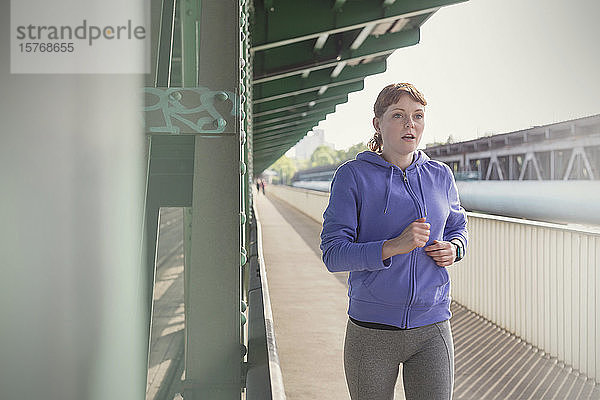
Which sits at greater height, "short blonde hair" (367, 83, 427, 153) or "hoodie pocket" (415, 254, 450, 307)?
"short blonde hair" (367, 83, 427, 153)

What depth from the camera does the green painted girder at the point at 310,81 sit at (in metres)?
12.2

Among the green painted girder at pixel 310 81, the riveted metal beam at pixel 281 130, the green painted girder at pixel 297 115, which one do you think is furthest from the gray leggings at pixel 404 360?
the riveted metal beam at pixel 281 130

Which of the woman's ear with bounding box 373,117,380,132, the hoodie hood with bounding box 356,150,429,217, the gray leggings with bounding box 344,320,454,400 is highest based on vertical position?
the woman's ear with bounding box 373,117,380,132

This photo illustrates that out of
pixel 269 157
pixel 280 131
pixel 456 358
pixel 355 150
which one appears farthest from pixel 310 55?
pixel 269 157

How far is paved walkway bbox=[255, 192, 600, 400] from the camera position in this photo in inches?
178

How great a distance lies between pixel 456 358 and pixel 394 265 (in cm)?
383

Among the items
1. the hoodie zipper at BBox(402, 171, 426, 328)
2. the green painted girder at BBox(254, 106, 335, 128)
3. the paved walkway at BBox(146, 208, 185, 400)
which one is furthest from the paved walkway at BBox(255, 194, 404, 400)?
the green painted girder at BBox(254, 106, 335, 128)

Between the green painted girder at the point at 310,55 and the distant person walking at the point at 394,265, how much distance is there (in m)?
7.82

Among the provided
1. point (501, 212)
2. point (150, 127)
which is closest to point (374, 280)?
point (150, 127)

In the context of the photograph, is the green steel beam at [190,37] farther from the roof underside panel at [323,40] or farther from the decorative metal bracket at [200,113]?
the roof underside panel at [323,40]

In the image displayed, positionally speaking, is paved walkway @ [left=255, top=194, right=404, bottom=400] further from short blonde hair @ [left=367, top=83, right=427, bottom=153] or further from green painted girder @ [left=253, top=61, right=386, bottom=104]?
green painted girder @ [left=253, top=61, right=386, bottom=104]

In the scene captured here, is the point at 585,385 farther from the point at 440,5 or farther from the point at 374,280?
the point at 440,5

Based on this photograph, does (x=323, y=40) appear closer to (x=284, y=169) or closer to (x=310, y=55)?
(x=310, y=55)

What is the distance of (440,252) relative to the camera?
197 centimetres
